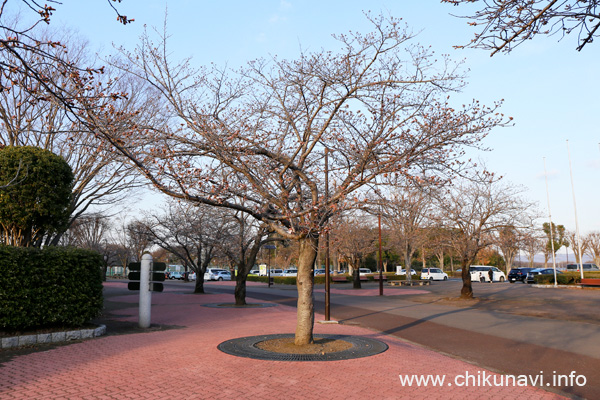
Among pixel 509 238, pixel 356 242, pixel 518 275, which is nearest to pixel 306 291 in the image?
pixel 509 238

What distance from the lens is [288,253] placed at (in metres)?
74.1

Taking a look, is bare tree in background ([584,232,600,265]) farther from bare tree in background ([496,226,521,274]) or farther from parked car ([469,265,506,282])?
bare tree in background ([496,226,521,274])

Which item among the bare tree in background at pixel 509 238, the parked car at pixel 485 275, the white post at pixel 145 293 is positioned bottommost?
the parked car at pixel 485 275

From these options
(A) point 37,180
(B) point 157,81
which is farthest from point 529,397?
(A) point 37,180

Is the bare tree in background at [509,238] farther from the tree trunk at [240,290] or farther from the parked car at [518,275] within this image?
the parked car at [518,275]

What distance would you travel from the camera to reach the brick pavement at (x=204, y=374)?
6.15 m

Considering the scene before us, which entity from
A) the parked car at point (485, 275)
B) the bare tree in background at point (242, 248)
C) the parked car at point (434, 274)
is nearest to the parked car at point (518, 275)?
the parked car at point (485, 275)

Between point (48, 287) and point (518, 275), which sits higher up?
point (48, 287)

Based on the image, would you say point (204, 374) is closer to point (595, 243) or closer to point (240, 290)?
point (240, 290)

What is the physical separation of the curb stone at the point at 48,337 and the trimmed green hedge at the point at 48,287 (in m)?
0.29

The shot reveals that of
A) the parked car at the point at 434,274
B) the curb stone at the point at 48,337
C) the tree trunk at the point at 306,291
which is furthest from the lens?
the parked car at the point at 434,274

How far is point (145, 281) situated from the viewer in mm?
13227

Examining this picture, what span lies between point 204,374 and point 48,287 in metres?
4.94

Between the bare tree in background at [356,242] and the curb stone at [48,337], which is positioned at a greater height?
the bare tree in background at [356,242]
